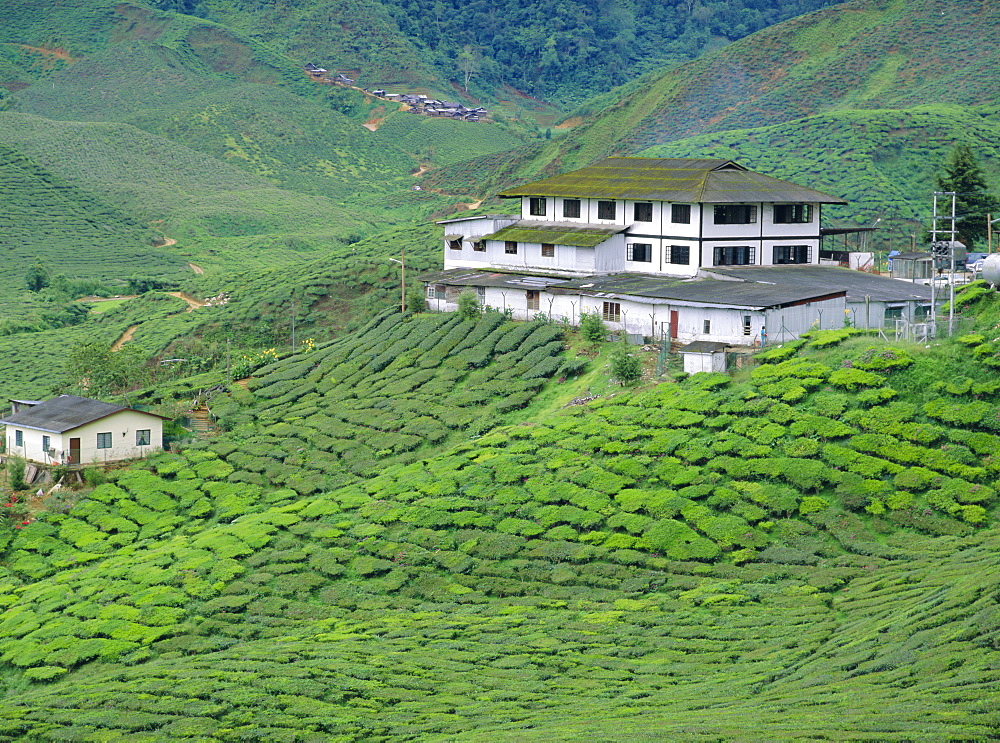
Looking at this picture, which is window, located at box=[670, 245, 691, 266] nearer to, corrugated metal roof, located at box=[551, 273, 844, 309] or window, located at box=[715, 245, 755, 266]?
corrugated metal roof, located at box=[551, 273, 844, 309]

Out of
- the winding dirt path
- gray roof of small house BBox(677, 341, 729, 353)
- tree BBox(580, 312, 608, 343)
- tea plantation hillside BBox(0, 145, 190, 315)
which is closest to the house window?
tree BBox(580, 312, 608, 343)

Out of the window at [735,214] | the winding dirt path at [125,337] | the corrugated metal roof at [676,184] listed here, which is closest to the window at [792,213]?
the corrugated metal roof at [676,184]

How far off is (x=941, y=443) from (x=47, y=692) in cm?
3350

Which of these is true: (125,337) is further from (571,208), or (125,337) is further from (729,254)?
(729,254)

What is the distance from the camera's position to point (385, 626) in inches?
1913

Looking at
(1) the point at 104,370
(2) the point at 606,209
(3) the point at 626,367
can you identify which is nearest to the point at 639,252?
(2) the point at 606,209

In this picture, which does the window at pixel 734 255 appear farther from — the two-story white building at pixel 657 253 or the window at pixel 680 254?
the window at pixel 680 254

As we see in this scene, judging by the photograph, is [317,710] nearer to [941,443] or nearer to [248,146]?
[941,443]

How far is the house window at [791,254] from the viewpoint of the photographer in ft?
249

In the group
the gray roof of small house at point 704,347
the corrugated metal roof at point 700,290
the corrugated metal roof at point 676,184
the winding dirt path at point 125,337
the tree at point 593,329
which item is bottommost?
the winding dirt path at point 125,337

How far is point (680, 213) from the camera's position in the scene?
73875 mm

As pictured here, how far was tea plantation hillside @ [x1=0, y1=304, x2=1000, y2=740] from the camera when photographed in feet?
127

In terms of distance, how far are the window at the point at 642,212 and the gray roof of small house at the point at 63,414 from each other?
92.4 feet

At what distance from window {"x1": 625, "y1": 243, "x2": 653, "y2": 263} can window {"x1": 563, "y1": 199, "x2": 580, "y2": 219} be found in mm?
4868
